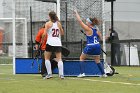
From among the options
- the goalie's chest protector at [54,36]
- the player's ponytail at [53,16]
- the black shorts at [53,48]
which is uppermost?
the player's ponytail at [53,16]

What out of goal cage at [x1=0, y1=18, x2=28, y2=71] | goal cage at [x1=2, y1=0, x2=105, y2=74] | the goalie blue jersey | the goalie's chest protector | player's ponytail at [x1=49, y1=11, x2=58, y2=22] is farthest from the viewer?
goal cage at [x1=0, y1=18, x2=28, y2=71]

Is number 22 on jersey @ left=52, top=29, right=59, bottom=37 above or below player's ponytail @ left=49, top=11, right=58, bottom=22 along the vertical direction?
below

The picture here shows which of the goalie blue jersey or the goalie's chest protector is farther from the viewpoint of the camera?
the goalie blue jersey

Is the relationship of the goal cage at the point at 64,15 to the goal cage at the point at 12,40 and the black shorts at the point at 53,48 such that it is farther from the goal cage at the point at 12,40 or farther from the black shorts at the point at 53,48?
the black shorts at the point at 53,48

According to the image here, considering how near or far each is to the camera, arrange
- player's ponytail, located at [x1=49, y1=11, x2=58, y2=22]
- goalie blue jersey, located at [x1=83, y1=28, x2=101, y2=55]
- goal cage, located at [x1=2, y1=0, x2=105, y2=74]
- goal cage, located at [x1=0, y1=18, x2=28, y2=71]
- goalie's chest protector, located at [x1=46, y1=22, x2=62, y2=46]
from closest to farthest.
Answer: player's ponytail, located at [x1=49, y1=11, x2=58, y2=22]
goalie's chest protector, located at [x1=46, y1=22, x2=62, y2=46]
goalie blue jersey, located at [x1=83, y1=28, x2=101, y2=55]
goal cage, located at [x1=2, y1=0, x2=105, y2=74]
goal cage, located at [x1=0, y1=18, x2=28, y2=71]

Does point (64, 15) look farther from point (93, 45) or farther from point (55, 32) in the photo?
point (55, 32)

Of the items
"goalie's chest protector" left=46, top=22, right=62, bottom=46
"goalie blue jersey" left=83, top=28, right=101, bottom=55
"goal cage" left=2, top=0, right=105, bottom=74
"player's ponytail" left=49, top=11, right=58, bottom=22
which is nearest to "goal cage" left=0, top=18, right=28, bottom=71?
"goal cage" left=2, top=0, right=105, bottom=74

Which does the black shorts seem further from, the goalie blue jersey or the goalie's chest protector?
the goalie blue jersey

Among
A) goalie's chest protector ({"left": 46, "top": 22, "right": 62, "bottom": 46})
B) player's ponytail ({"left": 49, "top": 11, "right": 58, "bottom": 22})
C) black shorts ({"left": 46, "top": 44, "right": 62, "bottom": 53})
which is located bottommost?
black shorts ({"left": 46, "top": 44, "right": 62, "bottom": 53})

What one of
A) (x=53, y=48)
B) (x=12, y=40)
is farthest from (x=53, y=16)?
(x=12, y=40)

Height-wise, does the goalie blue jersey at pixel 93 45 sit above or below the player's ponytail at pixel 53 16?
below

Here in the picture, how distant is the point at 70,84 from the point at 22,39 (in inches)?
385

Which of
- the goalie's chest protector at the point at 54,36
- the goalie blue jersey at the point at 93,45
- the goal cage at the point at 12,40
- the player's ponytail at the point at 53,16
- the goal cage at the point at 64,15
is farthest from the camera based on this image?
the goal cage at the point at 12,40

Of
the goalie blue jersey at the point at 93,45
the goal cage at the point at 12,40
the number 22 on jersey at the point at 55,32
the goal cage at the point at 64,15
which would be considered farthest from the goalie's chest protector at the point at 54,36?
the goal cage at the point at 12,40
